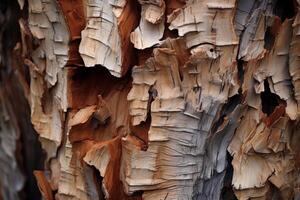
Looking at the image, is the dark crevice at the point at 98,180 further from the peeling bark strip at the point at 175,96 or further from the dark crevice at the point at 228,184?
the dark crevice at the point at 228,184

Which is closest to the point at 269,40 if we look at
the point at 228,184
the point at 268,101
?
the point at 268,101

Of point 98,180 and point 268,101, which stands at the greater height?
point 268,101

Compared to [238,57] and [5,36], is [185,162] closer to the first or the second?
[238,57]

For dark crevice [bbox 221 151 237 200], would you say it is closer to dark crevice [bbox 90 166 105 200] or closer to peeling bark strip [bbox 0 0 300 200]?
peeling bark strip [bbox 0 0 300 200]

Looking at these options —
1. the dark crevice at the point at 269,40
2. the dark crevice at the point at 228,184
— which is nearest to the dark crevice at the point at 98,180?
the dark crevice at the point at 228,184

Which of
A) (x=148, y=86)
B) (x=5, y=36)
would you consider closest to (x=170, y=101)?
(x=148, y=86)

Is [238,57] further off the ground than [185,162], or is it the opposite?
[238,57]

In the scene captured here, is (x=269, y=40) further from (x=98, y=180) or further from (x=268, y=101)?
(x=98, y=180)
